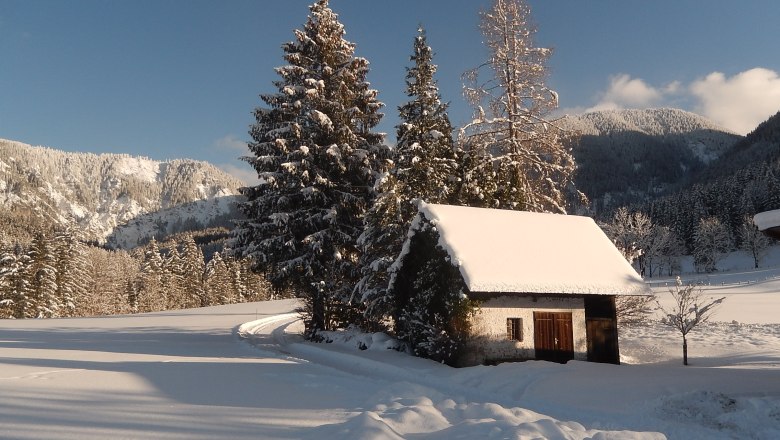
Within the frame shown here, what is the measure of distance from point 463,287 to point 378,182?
6.87m

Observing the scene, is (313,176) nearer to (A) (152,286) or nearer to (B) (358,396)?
(B) (358,396)

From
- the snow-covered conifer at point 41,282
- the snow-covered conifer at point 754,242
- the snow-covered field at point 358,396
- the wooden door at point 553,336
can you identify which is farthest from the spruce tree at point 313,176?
the snow-covered conifer at point 754,242

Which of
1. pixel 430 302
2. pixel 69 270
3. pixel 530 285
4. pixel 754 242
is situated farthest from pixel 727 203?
pixel 69 270

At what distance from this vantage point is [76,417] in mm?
8477

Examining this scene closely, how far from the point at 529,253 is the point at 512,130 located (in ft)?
28.6

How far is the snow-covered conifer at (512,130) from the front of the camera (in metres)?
24.0

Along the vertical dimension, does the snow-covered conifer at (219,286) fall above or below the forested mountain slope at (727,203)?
below

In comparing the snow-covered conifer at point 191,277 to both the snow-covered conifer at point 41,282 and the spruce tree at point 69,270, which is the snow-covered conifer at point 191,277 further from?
the snow-covered conifer at point 41,282

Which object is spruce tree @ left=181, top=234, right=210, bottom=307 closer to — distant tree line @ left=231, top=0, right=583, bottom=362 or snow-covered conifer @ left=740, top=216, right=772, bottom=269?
distant tree line @ left=231, top=0, right=583, bottom=362

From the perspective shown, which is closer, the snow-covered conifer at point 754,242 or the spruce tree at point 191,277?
the spruce tree at point 191,277

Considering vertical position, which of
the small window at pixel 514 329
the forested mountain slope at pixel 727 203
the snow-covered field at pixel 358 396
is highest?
the forested mountain slope at pixel 727 203

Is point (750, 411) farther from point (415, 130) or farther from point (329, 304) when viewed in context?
point (329, 304)

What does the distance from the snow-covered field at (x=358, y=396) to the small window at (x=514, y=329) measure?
8.30ft

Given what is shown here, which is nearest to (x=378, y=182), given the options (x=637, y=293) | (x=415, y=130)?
(x=415, y=130)
